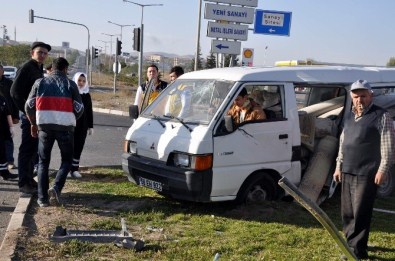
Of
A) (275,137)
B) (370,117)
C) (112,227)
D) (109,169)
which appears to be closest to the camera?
(370,117)

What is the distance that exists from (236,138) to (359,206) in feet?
5.64

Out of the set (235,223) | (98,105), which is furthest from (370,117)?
(98,105)

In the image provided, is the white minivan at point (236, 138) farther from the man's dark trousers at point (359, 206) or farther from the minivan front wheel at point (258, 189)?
the man's dark trousers at point (359, 206)

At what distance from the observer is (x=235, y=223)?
562 centimetres

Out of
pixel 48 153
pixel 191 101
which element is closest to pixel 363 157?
pixel 191 101

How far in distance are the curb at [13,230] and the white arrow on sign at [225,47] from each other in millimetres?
10446

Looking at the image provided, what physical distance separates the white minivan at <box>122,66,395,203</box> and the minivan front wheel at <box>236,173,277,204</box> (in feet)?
0.04

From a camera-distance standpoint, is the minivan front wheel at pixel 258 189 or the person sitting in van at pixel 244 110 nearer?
the minivan front wheel at pixel 258 189

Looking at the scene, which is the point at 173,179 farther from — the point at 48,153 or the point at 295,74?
the point at 295,74

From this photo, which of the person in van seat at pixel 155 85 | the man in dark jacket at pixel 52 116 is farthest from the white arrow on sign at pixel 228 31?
the man in dark jacket at pixel 52 116

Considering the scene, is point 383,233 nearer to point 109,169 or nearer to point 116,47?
point 109,169

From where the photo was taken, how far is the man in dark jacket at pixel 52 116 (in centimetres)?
592

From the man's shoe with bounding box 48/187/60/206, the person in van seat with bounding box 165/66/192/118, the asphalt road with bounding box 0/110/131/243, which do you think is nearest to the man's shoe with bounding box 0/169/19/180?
the asphalt road with bounding box 0/110/131/243

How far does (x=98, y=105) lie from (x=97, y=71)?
72.4 m
